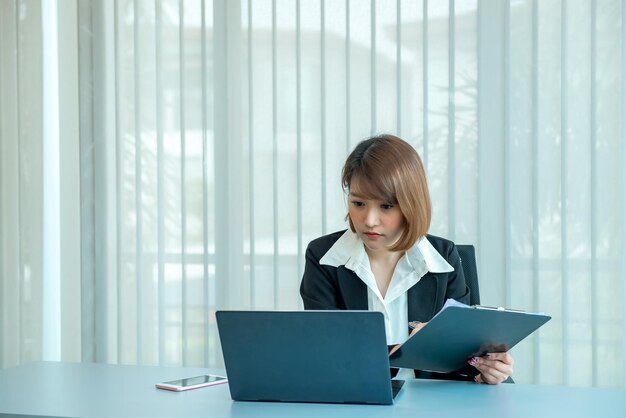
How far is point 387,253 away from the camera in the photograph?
2.24 metres

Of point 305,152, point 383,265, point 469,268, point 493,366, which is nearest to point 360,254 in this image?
point 383,265

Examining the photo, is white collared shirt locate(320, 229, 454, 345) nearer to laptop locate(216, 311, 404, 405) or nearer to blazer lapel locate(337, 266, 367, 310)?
blazer lapel locate(337, 266, 367, 310)

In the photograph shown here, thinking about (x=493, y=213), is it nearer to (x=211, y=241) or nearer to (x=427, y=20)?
(x=427, y=20)

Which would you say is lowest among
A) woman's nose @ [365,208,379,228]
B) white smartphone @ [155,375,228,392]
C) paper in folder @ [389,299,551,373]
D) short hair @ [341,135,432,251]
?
white smartphone @ [155,375,228,392]

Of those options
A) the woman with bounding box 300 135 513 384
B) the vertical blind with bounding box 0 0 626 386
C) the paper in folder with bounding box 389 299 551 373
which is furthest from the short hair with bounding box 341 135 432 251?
the vertical blind with bounding box 0 0 626 386

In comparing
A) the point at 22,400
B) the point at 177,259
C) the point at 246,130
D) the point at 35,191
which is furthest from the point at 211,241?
the point at 22,400

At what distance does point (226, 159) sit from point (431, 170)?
0.87 m

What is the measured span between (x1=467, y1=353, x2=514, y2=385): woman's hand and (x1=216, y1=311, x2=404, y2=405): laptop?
0.84 ft

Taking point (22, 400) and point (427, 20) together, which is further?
point (427, 20)

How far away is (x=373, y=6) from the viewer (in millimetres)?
3107

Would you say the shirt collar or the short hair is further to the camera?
the shirt collar

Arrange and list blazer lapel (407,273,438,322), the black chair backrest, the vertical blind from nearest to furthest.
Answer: blazer lapel (407,273,438,322), the black chair backrest, the vertical blind

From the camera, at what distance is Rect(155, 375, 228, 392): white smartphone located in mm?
1743

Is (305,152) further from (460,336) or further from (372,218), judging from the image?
(460,336)
